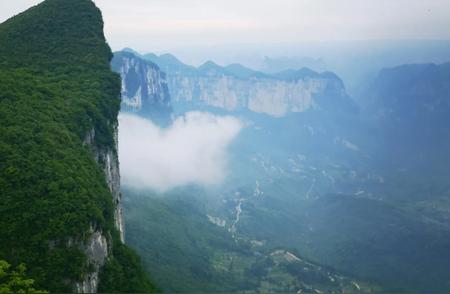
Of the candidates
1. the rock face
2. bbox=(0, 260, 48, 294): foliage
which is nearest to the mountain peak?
the rock face

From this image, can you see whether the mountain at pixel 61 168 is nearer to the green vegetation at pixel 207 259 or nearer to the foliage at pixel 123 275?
the foliage at pixel 123 275

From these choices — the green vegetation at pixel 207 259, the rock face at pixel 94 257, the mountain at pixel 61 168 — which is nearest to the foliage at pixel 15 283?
the mountain at pixel 61 168

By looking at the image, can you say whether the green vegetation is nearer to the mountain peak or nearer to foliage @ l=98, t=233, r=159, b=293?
the mountain peak

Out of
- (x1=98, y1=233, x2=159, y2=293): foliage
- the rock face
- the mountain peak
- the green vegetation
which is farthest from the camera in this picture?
the green vegetation

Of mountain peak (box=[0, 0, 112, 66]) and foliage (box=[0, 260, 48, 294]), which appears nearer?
foliage (box=[0, 260, 48, 294])

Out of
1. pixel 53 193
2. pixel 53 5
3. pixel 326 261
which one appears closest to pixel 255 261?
pixel 326 261

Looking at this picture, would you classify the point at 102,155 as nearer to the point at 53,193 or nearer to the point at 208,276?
the point at 53,193

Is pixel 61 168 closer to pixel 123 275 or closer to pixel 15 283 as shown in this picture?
pixel 123 275

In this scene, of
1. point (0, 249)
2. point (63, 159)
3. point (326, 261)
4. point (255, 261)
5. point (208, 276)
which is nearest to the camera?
point (0, 249)
